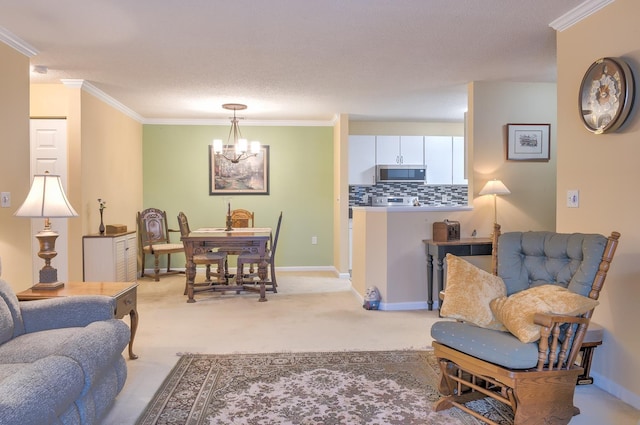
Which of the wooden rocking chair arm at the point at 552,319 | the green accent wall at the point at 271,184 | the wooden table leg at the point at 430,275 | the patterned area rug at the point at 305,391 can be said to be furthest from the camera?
the green accent wall at the point at 271,184

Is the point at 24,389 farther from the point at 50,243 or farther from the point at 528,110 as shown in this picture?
the point at 528,110

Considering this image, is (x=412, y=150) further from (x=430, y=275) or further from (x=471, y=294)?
(x=471, y=294)

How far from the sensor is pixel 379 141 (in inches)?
279

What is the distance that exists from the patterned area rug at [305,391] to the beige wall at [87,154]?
2.64 meters

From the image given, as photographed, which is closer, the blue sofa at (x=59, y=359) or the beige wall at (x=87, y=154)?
the blue sofa at (x=59, y=359)

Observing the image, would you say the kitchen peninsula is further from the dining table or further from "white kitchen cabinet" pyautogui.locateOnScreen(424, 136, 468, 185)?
"white kitchen cabinet" pyautogui.locateOnScreen(424, 136, 468, 185)

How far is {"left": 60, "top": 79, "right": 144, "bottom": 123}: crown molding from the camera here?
4875 mm

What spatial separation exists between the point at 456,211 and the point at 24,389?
406cm

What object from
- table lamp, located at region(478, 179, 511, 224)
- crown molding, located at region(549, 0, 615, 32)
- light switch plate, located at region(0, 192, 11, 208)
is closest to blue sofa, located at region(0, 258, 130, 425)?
light switch plate, located at region(0, 192, 11, 208)

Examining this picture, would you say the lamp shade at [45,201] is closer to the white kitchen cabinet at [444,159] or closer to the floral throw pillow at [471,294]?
the floral throw pillow at [471,294]

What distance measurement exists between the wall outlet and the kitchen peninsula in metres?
1.63

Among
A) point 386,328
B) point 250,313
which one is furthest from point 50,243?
point 386,328

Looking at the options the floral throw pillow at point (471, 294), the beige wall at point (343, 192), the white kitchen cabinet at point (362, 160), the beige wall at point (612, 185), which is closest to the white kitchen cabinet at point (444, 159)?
the white kitchen cabinet at point (362, 160)

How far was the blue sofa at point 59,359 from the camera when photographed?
1.57m
